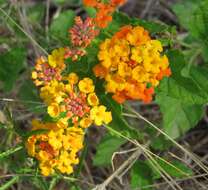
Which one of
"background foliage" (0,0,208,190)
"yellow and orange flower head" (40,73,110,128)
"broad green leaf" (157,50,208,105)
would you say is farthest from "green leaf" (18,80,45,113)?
"broad green leaf" (157,50,208,105)

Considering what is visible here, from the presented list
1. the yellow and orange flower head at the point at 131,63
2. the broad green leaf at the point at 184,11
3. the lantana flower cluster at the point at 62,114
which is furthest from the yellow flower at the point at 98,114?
the broad green leaf at the point at 184,11

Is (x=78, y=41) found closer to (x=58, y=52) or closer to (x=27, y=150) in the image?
(x=58, y=52)

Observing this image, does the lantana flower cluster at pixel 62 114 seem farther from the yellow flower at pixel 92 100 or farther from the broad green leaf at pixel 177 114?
the broad green leaf at pixel 177 114

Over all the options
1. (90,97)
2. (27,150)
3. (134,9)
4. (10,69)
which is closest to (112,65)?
(90,97)

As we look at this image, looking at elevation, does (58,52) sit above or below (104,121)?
above

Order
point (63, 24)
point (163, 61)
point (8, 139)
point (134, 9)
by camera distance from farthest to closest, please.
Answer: point (134, 9)
point (63, 24)
point (8, 139)
point (163, 61)

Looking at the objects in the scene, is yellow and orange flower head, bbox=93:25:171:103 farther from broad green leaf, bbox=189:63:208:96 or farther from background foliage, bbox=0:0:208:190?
broad green leaf, bbox=189:63:208:96
